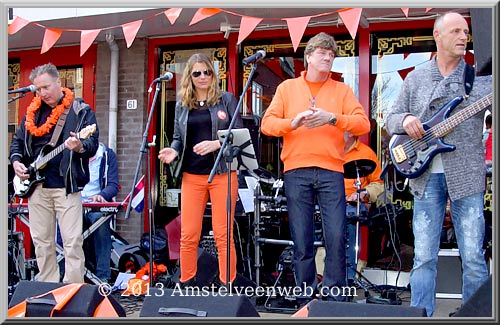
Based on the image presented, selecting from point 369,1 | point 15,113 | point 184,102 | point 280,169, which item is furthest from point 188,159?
point 15,113

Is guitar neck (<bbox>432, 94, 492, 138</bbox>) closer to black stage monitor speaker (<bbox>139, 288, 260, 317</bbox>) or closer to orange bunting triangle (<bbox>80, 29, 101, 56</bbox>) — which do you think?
black stage monitor speaker (<bbox>139, 288, 260, 317</bbox>)

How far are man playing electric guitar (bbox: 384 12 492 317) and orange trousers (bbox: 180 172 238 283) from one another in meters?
1.34

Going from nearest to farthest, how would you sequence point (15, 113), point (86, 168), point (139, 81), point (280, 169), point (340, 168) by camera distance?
1. point (340, 168)
2. point (86, 168)
3. point (280, 169)
4. point (139, 81)
5. point (15, 113)

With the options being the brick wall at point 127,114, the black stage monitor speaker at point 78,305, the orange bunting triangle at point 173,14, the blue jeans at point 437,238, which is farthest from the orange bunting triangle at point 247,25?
the black stage monitor speaker at point 78,305

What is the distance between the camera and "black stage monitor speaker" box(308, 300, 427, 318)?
296cm

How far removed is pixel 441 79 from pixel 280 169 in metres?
3.08

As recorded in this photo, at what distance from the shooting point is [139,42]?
7.41 metres

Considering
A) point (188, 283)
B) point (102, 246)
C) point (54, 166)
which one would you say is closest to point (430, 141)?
point (188, 283)

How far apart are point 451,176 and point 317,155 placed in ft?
2.95

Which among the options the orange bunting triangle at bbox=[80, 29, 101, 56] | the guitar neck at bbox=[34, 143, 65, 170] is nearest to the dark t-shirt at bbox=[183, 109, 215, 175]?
the guitar neck at bbox=[34, 143, 65, 170]

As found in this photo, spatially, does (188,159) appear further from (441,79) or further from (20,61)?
(20,61)

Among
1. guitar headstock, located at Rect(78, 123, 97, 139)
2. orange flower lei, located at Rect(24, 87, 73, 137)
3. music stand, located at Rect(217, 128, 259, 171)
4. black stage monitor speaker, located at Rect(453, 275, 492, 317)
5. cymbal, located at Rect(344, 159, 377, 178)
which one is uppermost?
orange flower lei, located at Rect(24, 87, 73, 137)

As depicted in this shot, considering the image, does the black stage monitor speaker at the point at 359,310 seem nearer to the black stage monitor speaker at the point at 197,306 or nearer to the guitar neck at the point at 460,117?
the black stage monitor speaker at the point at 197,306

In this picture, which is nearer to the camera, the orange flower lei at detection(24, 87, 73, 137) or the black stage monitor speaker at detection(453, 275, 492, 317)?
the black stage monitor speaker at detection(453, 275, 492, 317)
